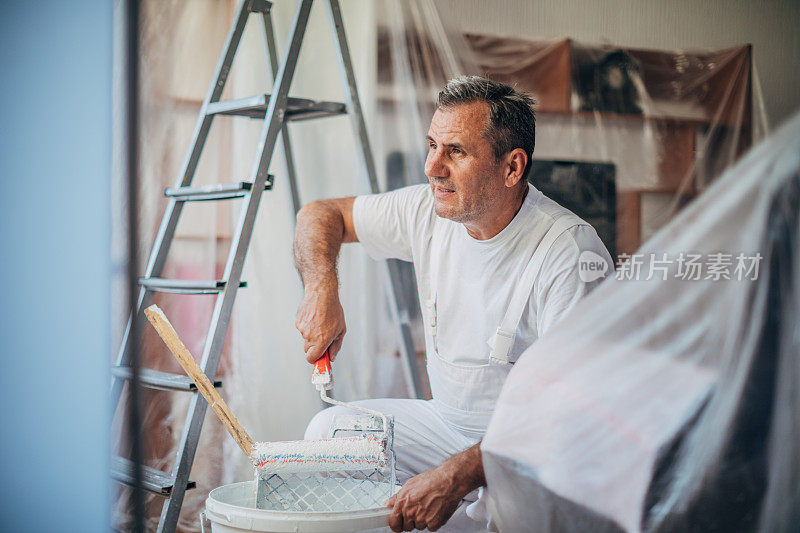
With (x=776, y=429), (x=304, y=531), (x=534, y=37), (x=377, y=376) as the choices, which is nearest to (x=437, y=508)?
(x=304, y=531)

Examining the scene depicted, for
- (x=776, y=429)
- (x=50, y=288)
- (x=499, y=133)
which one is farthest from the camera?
(x=499, y=133)

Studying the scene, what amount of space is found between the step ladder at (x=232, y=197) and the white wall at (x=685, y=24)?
1.33ft

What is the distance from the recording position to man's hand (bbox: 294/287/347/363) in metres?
1.36

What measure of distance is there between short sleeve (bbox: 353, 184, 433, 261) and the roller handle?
1.26ft

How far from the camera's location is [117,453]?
129 cm

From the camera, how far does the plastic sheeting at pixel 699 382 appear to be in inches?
31.3

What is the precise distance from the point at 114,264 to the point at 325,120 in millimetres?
1186

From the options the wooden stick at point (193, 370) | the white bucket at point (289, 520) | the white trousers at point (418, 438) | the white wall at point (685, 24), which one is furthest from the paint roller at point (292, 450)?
the white wall at point (685, 24)

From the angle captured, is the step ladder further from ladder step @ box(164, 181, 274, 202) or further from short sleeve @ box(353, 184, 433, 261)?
short sleeve @ box(353, 184, 433, 261)

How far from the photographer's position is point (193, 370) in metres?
1.19

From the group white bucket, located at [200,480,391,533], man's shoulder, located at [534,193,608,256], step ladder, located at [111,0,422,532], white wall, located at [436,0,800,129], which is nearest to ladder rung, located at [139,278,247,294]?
step ladder, located at [111,0,422,532]

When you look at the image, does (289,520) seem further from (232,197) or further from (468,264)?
(232,197)

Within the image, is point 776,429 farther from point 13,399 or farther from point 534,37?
point 534,37

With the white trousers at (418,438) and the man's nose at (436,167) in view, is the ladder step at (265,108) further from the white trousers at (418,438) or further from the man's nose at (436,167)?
the white trousers at (418,438)
